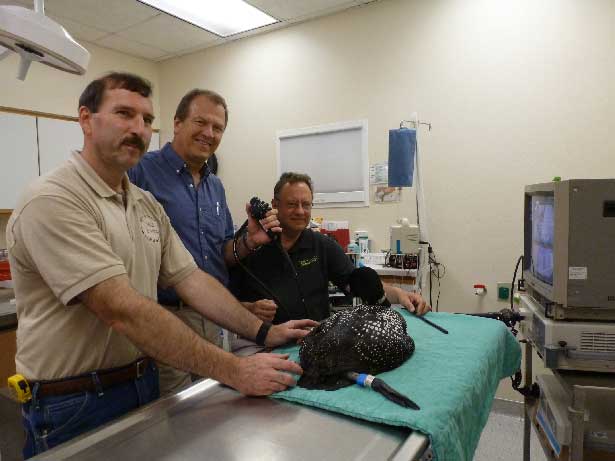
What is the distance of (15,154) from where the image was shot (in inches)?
136

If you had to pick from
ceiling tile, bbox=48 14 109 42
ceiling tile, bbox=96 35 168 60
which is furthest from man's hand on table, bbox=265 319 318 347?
ceiling tile, bbox=96 35 168 60

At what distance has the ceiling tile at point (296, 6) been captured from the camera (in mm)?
3279

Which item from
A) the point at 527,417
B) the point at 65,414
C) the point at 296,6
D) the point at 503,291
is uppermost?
the point at 296,6

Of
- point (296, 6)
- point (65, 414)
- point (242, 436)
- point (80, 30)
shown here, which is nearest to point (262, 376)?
point (242, 436)

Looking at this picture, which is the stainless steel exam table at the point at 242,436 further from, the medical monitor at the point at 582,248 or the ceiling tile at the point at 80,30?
the ceiling tile at the point at 80,30

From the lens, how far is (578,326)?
1.50m

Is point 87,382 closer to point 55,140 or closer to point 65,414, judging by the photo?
point 65,414

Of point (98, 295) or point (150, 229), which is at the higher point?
point (150, 229)

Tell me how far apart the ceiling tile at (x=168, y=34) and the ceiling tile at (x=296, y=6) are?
0.73m

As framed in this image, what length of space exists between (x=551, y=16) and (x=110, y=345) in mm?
3063

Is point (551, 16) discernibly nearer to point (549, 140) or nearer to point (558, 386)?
point (549, 140)

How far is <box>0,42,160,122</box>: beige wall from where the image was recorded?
11.6 feet

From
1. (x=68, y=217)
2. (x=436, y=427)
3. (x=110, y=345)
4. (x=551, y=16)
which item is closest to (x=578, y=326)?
(x=436, y=427)

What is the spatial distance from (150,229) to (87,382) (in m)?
0.41
